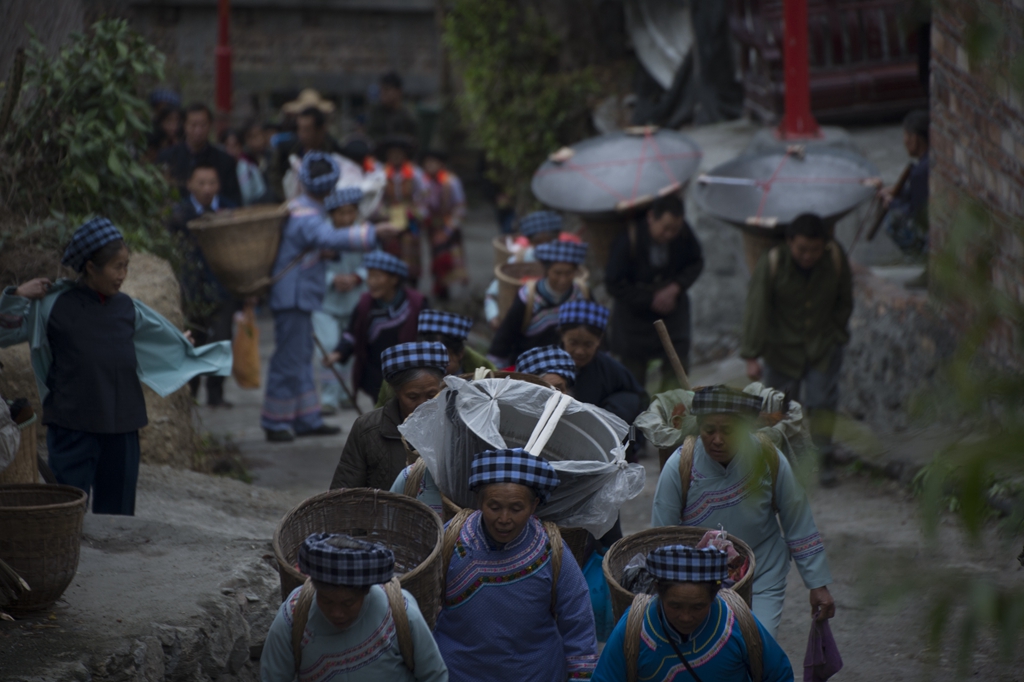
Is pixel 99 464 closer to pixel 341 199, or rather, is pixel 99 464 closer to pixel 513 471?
pixel 513 471

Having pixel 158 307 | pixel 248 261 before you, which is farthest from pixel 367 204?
pixel 158 307

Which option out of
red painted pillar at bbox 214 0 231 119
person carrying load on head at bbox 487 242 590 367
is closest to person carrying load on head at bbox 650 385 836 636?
person carrying load on head at bbox 487 242 590 367

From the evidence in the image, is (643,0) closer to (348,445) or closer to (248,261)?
(248,261)

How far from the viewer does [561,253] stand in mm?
6344

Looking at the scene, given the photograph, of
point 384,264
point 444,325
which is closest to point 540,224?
point 384,264

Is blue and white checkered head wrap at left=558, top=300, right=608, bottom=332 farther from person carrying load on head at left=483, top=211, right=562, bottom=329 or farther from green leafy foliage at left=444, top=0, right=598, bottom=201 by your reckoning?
green leafy foliage at left=444, top=0, right=598, bottom=201

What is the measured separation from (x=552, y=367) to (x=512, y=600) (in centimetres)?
124

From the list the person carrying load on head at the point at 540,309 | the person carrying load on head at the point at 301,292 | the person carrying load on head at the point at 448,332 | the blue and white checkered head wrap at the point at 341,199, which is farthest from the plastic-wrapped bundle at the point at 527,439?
the blue and white checkered head wrap at the point at 341,199

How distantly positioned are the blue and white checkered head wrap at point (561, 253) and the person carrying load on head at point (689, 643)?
330 centimetres

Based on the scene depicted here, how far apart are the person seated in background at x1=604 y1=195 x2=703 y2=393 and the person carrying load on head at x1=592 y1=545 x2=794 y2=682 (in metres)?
4.18

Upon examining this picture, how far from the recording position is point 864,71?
1084cm

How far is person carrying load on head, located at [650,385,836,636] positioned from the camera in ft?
12.8

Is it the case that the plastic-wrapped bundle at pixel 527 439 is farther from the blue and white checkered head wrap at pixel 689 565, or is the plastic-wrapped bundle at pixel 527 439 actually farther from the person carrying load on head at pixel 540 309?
the person carrying load on head at pixel 540 309

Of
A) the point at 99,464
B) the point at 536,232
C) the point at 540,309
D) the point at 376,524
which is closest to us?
the point at 376,524
